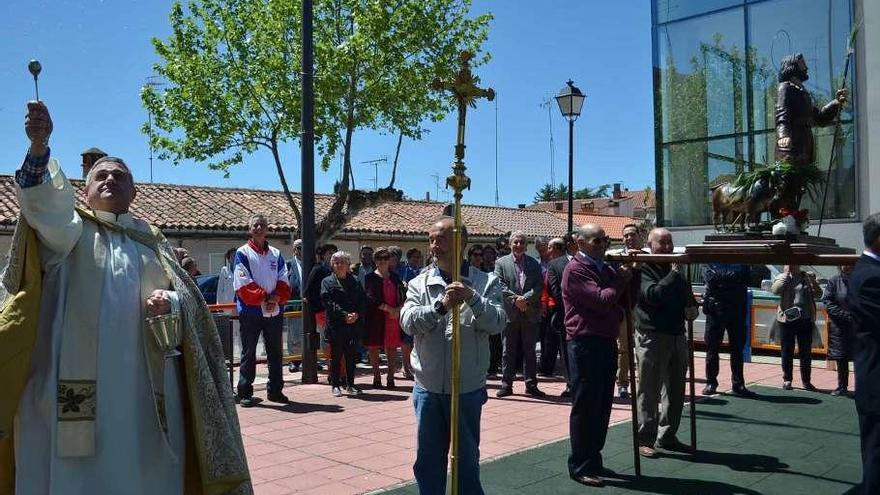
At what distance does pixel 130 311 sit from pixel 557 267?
636cm

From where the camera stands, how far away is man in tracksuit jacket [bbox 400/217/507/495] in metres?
4.21

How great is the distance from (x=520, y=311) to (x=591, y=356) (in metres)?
3.73

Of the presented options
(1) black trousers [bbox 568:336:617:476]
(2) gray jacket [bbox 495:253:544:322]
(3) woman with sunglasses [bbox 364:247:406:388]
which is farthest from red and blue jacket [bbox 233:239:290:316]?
(1) black trousers [bbox 568:336:617:476]

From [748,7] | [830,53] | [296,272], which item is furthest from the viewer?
[748,7]

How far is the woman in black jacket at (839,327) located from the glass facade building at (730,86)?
652 cm

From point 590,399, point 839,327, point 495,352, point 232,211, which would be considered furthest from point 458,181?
point 232,211

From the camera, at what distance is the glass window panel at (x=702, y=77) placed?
17.4m

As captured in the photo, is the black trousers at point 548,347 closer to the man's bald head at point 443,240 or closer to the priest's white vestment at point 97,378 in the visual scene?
the man's bald head at point 443,240

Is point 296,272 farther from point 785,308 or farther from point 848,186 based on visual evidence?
point 848,186

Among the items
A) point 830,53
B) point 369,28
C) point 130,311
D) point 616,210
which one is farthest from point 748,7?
point 616,210

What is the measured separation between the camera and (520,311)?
9.34 m

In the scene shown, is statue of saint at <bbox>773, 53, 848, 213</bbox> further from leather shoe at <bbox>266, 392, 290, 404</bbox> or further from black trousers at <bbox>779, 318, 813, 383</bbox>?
leather shoe at <bbox>266, 392, 290, 404</bbox>

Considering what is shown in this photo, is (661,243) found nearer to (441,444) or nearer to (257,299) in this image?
(441,444)

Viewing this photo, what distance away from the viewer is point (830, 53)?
52.5ft
